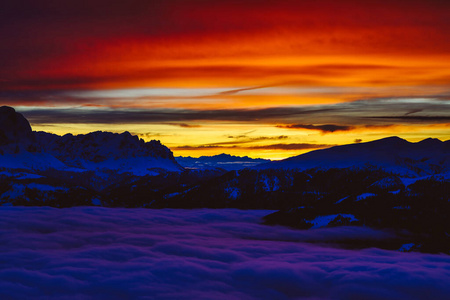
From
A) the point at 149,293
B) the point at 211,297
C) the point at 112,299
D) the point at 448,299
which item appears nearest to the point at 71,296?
the point at 112,299

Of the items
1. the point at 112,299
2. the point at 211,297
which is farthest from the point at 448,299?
the point at 112,299

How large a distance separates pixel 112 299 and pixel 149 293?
1458 centimetres

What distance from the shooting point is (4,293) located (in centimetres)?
19312

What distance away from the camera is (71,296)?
192625mm

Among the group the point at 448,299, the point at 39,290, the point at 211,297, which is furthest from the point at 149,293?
the point at 448,299

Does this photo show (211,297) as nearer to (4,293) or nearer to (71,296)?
(71,296)

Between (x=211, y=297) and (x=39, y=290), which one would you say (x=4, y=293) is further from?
(x=211, y=297)

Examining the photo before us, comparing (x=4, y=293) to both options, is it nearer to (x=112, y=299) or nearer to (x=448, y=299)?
(x=112, y=299)

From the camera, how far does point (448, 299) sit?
19925cm

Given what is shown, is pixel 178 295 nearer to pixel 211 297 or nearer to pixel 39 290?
pixel 211 297

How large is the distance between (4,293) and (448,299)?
173562 millimetres

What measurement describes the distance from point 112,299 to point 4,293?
40993mm

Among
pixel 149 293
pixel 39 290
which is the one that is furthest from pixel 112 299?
pixel 39 290

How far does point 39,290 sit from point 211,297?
6829 cm
